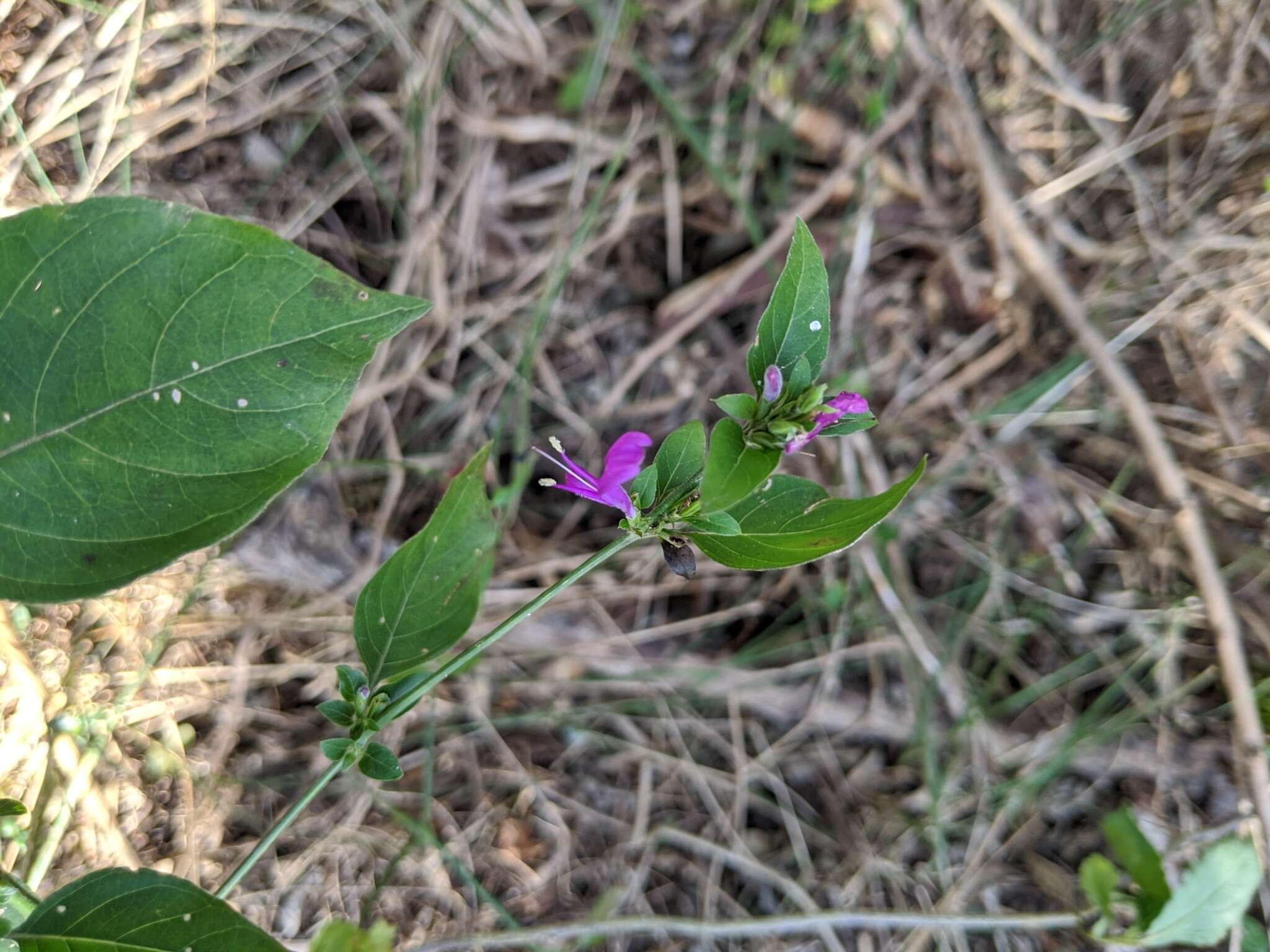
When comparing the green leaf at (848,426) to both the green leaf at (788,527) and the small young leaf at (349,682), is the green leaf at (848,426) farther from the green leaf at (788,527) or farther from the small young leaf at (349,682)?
the small young leaf at (349,682)

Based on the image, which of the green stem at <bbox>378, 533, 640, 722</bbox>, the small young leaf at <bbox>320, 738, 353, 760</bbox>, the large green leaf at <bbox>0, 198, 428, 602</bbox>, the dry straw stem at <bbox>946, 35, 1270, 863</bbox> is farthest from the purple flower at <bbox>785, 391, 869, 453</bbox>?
the dry straw stem at <bbox>946, 35, 1270, 863</bbox>

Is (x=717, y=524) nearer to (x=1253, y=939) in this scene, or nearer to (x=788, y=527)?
(x=788, y=527)

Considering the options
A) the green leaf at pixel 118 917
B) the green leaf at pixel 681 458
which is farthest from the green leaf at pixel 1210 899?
the green leaf at pixel 118 917

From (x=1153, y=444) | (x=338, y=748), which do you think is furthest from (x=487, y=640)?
(x=1153, y=444)

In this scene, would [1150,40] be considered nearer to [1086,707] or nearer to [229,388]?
[1086,707]

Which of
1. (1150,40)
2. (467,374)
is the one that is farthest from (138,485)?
(1150,40)
